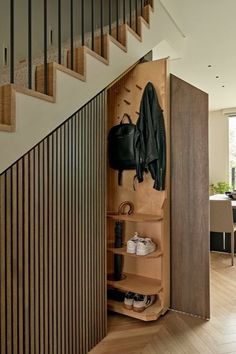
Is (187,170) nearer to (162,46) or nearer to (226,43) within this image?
(162,46)

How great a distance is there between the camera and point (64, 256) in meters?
1.91

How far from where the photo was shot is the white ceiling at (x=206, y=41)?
9.38 ft

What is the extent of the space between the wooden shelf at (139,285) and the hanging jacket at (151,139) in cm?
88

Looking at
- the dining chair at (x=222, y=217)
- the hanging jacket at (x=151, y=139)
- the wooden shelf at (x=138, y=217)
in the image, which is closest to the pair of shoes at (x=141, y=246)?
the wooden shelf at (x=138, y=217)

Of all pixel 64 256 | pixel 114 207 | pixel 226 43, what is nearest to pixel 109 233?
pixel 114 207

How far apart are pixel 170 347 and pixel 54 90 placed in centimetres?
203

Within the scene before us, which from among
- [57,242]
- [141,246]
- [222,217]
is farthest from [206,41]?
[57,242]

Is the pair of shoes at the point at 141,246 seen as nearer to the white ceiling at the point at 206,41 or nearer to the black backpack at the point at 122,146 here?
the black backpack at the point at 122,146

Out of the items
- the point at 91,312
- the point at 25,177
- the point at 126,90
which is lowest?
the point at 91,312

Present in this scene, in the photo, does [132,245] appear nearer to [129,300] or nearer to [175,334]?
[129,300]

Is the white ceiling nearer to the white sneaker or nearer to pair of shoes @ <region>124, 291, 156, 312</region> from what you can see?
the white sneaker

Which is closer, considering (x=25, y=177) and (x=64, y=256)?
(x=25, y=177)

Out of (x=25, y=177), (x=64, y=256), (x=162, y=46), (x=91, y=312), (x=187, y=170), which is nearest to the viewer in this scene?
(x=25, y=177)

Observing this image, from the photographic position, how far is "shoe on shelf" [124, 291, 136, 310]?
2.60 metres
